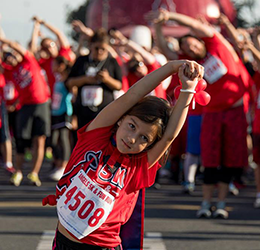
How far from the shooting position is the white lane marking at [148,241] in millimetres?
5465

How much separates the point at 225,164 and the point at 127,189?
3.80m

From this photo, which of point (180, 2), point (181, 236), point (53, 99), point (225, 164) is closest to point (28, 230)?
point (181, 236)

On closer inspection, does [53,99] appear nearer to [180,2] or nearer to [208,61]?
[208,61]

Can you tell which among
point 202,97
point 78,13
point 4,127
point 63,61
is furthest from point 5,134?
point 78,13

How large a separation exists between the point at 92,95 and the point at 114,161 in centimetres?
489

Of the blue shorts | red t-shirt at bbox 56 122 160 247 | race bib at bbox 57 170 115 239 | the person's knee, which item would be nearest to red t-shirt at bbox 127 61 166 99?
the blue shorts

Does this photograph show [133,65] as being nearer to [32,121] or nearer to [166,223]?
[32,121]

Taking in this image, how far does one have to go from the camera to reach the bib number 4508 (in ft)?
10.3

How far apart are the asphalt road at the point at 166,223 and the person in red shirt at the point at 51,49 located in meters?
2.35

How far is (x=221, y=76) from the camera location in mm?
6680

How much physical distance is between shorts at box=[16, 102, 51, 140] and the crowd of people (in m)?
0.01

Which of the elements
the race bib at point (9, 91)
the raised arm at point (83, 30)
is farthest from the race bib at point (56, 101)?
the raised arm at point (83, 30)

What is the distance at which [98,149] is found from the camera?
10.6 ft

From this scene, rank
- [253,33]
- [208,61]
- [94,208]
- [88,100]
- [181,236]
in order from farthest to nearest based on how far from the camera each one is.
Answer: [88,100] → [253,33] → [208,61] → [181,236] → [94,208]
